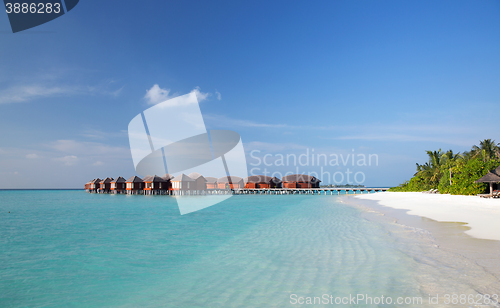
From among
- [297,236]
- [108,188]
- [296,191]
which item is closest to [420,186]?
[296,191]

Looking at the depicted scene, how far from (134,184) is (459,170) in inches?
2480

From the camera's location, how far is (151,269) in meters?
6.87

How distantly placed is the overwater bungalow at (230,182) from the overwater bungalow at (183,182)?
1379cm

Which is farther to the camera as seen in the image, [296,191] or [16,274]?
[296,191]

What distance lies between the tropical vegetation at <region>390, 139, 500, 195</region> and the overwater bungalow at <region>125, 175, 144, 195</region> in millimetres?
58143

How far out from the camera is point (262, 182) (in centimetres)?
7925

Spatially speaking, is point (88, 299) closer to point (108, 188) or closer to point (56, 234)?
point (56, 234)

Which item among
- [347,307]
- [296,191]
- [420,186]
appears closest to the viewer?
[347,307]

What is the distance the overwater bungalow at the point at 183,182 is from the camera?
203 ft

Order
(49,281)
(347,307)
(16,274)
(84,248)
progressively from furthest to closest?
1. (84,248)
2. (16,274)
3. (49,281)
4. (347,307)

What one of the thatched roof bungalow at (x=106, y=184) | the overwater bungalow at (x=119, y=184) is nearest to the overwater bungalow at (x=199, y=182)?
the overwater bungalow at (x=119, y=184)

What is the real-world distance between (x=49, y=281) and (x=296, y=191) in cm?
7262

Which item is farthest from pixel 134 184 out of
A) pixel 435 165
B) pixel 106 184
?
pixel 435 165

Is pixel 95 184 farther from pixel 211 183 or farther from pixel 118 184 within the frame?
pixel 211 183
